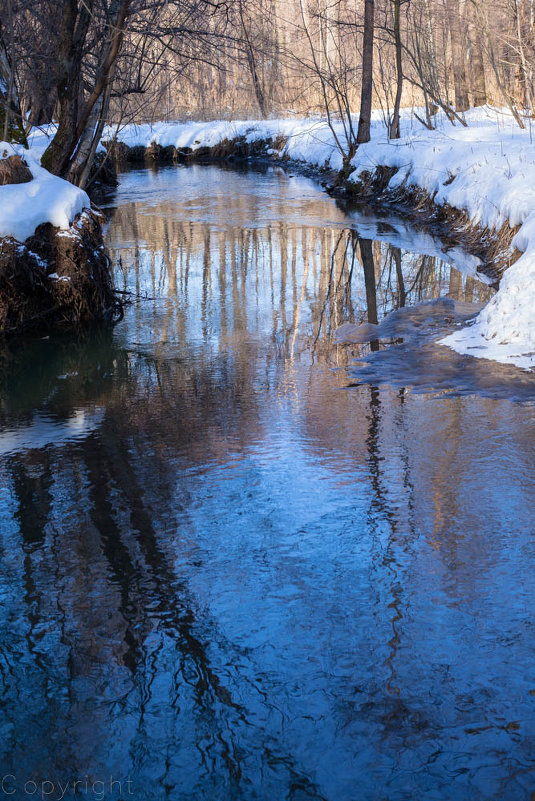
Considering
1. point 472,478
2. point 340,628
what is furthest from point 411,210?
point 340,628

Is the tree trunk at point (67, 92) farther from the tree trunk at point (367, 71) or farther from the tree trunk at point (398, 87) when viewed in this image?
the tree trunk at point (398, 87)

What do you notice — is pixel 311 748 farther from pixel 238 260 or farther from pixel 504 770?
pixel 238 260

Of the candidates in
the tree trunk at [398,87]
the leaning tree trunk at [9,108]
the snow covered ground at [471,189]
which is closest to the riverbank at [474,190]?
the snow covered ground at [471,189]

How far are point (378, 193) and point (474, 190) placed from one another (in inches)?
238

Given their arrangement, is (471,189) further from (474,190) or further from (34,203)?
(34,203)

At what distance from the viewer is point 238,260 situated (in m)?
12.0

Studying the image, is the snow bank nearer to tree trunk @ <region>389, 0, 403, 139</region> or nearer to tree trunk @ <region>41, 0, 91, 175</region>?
tree trunk @ <region>41, 0, 91, 175</region>

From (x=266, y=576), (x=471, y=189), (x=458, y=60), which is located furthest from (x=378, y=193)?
(x=266, y=576)

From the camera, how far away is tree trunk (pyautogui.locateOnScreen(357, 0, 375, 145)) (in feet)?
65.0

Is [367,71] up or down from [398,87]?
up

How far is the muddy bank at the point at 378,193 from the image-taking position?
11198 millimetres

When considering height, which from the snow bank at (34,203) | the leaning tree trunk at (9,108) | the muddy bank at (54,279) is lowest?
the muddy bank at (54,279)

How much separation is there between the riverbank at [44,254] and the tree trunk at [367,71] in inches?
521

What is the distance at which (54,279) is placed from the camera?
885 cm
